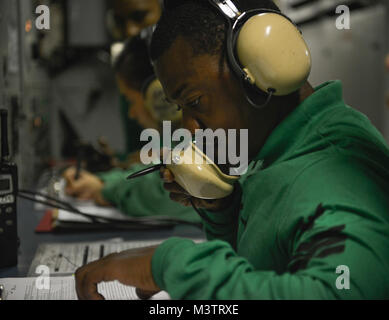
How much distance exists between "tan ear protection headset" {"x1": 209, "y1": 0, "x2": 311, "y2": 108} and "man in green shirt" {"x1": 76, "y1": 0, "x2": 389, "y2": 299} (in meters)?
0.02

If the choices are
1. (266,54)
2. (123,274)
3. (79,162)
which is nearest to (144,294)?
(123,274)

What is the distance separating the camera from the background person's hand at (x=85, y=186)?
1.60 meters

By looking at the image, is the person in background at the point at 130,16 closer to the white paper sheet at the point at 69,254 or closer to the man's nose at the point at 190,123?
the white paper sheet at the point at 69,254

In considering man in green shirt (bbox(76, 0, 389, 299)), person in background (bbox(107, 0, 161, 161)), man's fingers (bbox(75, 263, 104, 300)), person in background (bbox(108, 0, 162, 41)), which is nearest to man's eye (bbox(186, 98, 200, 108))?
man in green shirt (bbox(76, 0, 389, 299))

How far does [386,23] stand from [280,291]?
212 centimetres

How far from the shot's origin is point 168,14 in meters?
0.67

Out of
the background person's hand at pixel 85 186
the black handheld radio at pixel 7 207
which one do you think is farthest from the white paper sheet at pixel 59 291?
the background person's hand at pixel 85 186

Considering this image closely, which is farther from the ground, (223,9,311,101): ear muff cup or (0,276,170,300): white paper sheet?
Answer: (223,9,311,101): ear muff cup

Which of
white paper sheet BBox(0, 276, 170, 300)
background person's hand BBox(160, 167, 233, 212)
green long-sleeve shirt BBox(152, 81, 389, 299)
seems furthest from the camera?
background person's hand BBox(160, 167, 233, 212)

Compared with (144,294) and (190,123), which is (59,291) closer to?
(144,294)

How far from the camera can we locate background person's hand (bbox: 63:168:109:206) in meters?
1.60

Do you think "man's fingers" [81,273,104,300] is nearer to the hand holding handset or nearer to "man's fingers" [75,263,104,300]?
"man's fingers" [75,263,104,300]

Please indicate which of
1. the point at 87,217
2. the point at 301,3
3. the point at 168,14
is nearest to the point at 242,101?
the point at 168,14

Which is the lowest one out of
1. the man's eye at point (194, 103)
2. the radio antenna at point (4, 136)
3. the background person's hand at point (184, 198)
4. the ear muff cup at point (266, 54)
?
the background person's hand at point (184, 198)
